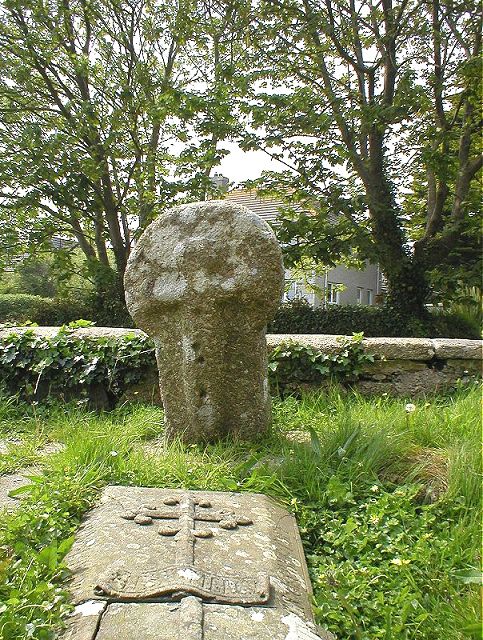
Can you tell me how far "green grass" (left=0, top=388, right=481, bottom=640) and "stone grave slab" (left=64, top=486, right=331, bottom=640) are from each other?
0.44 feet

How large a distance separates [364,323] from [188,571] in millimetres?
8891

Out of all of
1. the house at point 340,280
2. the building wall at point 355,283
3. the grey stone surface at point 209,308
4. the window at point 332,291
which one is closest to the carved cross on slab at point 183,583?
the grey stone surface at point 209,308

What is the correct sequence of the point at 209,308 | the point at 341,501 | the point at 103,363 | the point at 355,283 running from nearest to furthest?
the point at 341,501, the point at 209,308, the point at 103,363, the point at 355,283

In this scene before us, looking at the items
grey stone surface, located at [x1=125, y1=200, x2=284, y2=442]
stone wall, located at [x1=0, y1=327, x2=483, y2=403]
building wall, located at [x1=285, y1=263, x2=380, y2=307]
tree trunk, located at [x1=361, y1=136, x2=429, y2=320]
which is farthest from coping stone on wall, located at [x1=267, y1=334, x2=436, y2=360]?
building wall, located at [x1=285, y1=263, x2=380, y2=307]

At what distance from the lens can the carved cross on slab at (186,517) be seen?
214 cm

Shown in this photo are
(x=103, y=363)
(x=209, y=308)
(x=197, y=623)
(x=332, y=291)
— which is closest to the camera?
(x=197, y=623)

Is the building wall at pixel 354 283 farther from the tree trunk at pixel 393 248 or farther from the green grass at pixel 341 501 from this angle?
the green grass at pixel 341 501

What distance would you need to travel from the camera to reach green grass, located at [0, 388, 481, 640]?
1973 millimetres

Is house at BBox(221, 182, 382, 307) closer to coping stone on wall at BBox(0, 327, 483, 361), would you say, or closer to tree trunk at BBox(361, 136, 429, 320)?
tree trunk at BBox(361, 136, 429, 320)

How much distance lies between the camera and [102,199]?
1139cm

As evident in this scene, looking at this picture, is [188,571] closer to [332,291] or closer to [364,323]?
[364,323]

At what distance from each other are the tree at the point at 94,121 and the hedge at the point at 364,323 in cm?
318

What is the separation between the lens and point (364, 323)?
10.3m

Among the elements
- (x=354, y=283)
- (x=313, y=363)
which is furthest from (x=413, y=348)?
(x=354, y=283)
